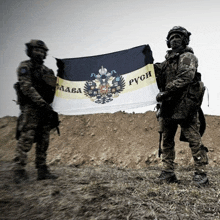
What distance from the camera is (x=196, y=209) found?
162 cm

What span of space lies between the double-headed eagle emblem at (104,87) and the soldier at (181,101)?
2.12m

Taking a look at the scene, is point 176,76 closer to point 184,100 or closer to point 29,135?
point 184,100

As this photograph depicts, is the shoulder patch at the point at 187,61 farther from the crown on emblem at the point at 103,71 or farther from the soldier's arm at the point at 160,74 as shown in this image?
the crown on emblem at the point at 103,71

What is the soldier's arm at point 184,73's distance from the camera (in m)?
2.48

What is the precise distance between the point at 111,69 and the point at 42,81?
2.76 m

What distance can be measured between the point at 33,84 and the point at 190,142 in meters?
2.53

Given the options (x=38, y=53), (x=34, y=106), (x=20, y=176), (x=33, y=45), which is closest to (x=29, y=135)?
(x=34, y=106)

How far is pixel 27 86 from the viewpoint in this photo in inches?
98.7

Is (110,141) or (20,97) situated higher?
(20,97)

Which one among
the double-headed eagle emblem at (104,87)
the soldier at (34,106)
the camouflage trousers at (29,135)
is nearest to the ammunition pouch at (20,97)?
the soldier at (34,106)

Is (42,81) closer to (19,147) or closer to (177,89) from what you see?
(19,147)

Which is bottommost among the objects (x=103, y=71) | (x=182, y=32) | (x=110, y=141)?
(x=110, y=141)

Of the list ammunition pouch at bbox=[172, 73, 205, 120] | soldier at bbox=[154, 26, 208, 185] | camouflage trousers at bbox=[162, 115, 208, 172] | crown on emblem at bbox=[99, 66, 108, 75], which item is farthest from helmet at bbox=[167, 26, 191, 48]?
crown on emblem at bbox=[99, 66, 108, 75]

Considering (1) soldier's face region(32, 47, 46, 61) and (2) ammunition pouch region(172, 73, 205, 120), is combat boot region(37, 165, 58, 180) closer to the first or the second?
(1) soldier's face region(32, 47, 46, 61)
